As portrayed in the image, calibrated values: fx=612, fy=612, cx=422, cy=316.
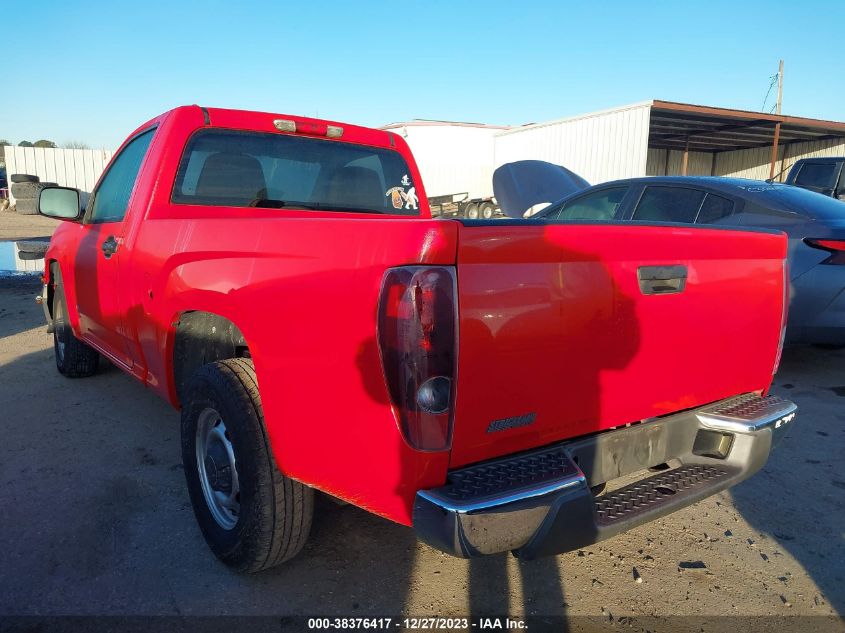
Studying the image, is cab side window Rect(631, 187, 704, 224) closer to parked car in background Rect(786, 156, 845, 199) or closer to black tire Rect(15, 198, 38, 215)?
black tire Rect(15, 198, 38, 215)

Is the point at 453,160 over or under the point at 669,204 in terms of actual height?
over

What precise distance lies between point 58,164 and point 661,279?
106 feet

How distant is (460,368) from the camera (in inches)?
64.4

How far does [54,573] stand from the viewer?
243 centimetres

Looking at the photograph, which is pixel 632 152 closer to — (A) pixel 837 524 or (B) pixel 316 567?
(A) pixel 837 524

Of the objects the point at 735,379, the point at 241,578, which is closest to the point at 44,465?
the point at 241,578

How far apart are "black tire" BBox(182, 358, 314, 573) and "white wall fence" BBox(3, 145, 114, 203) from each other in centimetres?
2946

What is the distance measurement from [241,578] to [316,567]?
292 millimetres

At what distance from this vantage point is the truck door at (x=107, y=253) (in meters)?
3.39

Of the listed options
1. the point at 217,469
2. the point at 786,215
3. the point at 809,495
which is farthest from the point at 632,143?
the point at 217,469

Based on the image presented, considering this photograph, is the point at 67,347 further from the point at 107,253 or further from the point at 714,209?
the point at 714,209

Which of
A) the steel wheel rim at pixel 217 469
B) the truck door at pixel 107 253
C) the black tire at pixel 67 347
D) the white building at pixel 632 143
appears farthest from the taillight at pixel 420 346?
the white building at pixel 632 143

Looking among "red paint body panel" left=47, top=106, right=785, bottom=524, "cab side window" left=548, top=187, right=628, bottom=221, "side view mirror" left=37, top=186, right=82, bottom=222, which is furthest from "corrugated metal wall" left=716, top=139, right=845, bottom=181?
"side view mirror" left=37, top=186, right=82, bottom=222

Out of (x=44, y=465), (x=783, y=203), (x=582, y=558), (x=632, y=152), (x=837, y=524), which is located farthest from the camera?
(x=632, y=152)
